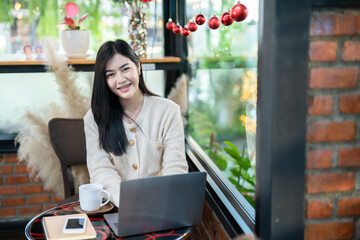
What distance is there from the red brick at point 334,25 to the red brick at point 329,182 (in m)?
0.42

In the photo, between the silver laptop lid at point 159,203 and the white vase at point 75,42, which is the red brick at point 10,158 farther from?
the silver laptop lid at point 159,203

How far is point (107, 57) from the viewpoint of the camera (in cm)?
199

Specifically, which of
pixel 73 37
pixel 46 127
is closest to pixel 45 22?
pixel 73 37

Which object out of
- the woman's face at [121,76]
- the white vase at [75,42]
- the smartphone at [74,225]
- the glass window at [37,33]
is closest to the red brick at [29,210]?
the glass window at [37,33]

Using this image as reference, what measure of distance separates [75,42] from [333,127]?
2.00 meters

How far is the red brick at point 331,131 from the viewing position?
127 centimetres

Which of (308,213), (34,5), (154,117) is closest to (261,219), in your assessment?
(308,213)

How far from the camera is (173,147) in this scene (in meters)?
2.09

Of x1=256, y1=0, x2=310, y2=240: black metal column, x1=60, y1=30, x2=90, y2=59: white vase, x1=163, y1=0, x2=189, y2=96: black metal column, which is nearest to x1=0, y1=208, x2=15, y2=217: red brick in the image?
x1=60, y1=30, x2=90, y2=59: white vase

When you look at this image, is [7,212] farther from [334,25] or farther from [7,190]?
[334,25]

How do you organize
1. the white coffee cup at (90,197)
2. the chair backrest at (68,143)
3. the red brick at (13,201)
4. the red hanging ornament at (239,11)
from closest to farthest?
the red hanging ornament at (239,11) < the white coffee cup at (90,197) < the chair backrest at (68,143) < the red brick at (13,201)

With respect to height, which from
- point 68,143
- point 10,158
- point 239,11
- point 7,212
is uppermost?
point 239,11

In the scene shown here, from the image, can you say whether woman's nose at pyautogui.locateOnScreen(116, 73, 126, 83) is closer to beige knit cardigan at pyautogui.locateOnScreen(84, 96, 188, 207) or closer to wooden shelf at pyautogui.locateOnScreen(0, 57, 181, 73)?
beige knit cardigan at pyautogui.locateOnScreen(84, 96, 188, 207)

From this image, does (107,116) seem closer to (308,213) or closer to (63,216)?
(63,216)
